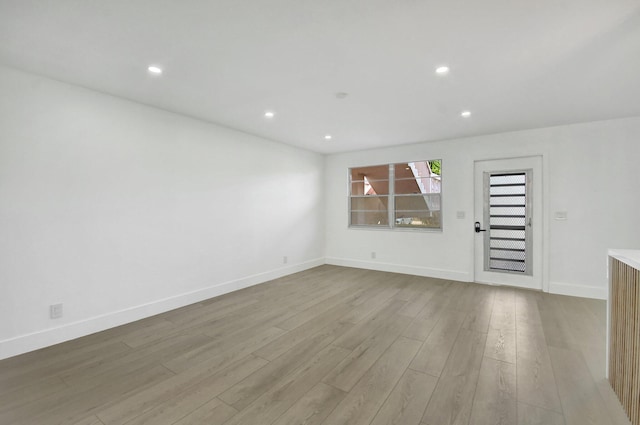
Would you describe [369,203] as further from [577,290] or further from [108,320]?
[108,320]

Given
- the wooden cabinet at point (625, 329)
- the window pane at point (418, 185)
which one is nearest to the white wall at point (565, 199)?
the window pane at point (418, 185)

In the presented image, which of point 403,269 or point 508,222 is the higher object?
point 508,222

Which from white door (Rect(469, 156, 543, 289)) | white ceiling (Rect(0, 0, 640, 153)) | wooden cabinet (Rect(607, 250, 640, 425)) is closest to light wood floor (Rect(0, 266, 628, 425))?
wooden cabinet (Rect(607, 250, 640, 425))

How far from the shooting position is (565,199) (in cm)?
421

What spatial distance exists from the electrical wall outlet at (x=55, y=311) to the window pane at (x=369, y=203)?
491cm

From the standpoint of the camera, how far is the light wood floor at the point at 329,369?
1766 mm

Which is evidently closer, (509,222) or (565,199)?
(565,199)

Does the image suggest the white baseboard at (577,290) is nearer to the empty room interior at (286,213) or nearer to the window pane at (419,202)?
the empty room interior at (286,213)

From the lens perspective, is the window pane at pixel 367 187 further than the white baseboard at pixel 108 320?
Yes

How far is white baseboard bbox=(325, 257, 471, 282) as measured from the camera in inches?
196

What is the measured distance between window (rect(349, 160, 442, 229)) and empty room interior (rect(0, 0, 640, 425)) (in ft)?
0.37

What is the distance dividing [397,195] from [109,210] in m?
4.71

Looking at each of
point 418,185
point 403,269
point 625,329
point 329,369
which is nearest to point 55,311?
point 329,369

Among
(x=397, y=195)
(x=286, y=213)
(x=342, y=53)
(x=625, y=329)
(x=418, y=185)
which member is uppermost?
(x=342, y=53)
